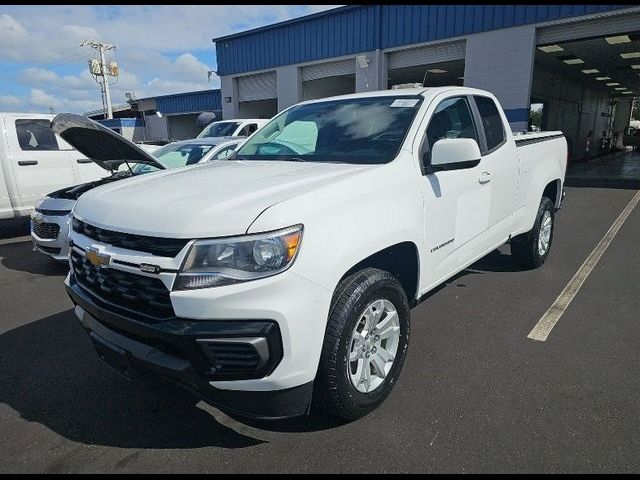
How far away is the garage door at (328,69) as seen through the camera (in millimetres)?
17750

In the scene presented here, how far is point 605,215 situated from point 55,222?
30.3 ft

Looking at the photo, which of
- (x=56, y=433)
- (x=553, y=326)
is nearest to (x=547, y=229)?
(x=553, y=326)

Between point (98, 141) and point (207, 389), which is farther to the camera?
point (98, 141)

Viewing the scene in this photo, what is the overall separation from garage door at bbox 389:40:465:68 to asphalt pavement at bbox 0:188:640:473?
1287 centimetres

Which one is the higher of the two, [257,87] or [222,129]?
[257,87]

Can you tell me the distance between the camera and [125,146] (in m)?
4.20

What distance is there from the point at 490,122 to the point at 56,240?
4.89 m

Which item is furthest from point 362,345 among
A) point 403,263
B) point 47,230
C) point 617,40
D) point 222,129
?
point 617,40

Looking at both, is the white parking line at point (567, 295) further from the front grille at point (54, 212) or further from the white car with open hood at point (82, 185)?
the front grille at point (54, 212)

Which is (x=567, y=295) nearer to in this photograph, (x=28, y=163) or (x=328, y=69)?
(x=28, y=163)

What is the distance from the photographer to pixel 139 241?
204cm

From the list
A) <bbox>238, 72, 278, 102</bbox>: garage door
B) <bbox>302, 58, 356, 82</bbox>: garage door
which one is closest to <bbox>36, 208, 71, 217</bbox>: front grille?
<bbox>302, 58, 356, 82</bbox>: garage door
